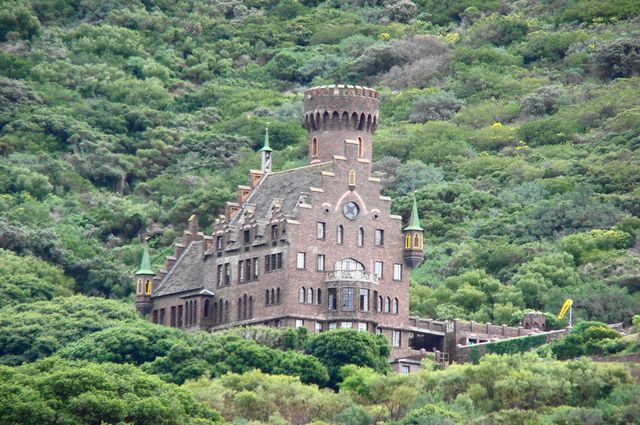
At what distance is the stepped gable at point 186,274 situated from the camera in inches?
6978

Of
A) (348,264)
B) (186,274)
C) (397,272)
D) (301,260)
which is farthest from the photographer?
(186,274)

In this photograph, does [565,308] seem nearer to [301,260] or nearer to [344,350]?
[301,260]

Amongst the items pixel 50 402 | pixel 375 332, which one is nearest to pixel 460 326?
pixel 375 332

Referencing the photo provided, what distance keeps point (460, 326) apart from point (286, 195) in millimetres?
13115

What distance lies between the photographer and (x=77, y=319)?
176m

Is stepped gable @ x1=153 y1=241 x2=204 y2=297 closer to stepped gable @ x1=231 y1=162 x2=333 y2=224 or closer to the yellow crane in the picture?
stepped gable @ x1=231 y1=162 x2=333 y2=224

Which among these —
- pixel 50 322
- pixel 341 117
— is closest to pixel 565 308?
pixel 341 117

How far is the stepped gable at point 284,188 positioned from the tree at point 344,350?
9.06m

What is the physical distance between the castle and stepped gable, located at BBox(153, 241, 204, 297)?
14cm

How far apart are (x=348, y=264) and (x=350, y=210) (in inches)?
128

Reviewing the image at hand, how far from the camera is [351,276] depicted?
558 feet

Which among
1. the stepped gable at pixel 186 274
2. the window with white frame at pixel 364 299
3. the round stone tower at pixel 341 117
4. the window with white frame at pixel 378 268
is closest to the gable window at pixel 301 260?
the window with white frame at pixel 364 299

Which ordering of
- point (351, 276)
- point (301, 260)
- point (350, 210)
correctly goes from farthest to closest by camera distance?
1. point (350, 210)
2. point (351, 276)
3. point (301, 260)

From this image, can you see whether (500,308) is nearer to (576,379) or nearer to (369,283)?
(369,283)
